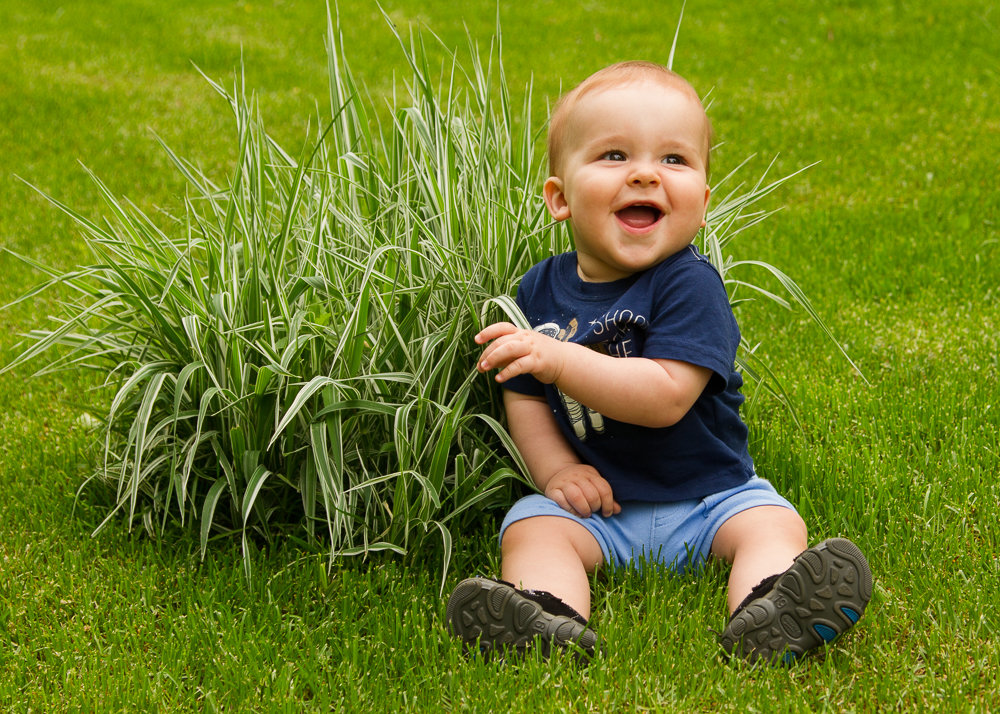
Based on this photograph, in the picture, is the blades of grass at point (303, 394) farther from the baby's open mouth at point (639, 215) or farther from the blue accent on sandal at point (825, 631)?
the blue accent on sandal at point (825, 631)

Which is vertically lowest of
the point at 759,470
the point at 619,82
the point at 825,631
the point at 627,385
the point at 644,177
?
the point at 759,470

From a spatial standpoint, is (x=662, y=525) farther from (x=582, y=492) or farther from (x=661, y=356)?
(x=661, y=356)

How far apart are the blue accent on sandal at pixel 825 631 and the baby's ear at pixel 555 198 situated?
3.28ft

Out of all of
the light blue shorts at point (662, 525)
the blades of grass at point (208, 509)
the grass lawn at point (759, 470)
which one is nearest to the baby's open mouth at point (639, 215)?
the light blue shorts at point (662, 525)

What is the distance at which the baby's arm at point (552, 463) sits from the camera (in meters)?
2.18

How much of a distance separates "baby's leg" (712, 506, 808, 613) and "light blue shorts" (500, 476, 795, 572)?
37mm

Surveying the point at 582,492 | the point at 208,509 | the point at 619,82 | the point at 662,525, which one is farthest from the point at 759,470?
the point at 208,509

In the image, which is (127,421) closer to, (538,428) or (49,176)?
(538,428)

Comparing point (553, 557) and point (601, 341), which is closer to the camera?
point (553, 557)

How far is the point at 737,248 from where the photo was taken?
4.28 m

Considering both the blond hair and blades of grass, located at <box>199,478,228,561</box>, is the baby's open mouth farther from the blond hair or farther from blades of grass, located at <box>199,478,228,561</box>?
blades of grass, located at <box>199,478,228,561</box>

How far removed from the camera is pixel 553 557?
2059 mm

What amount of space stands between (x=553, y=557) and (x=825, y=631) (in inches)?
20.8

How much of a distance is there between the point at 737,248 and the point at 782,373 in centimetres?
115
